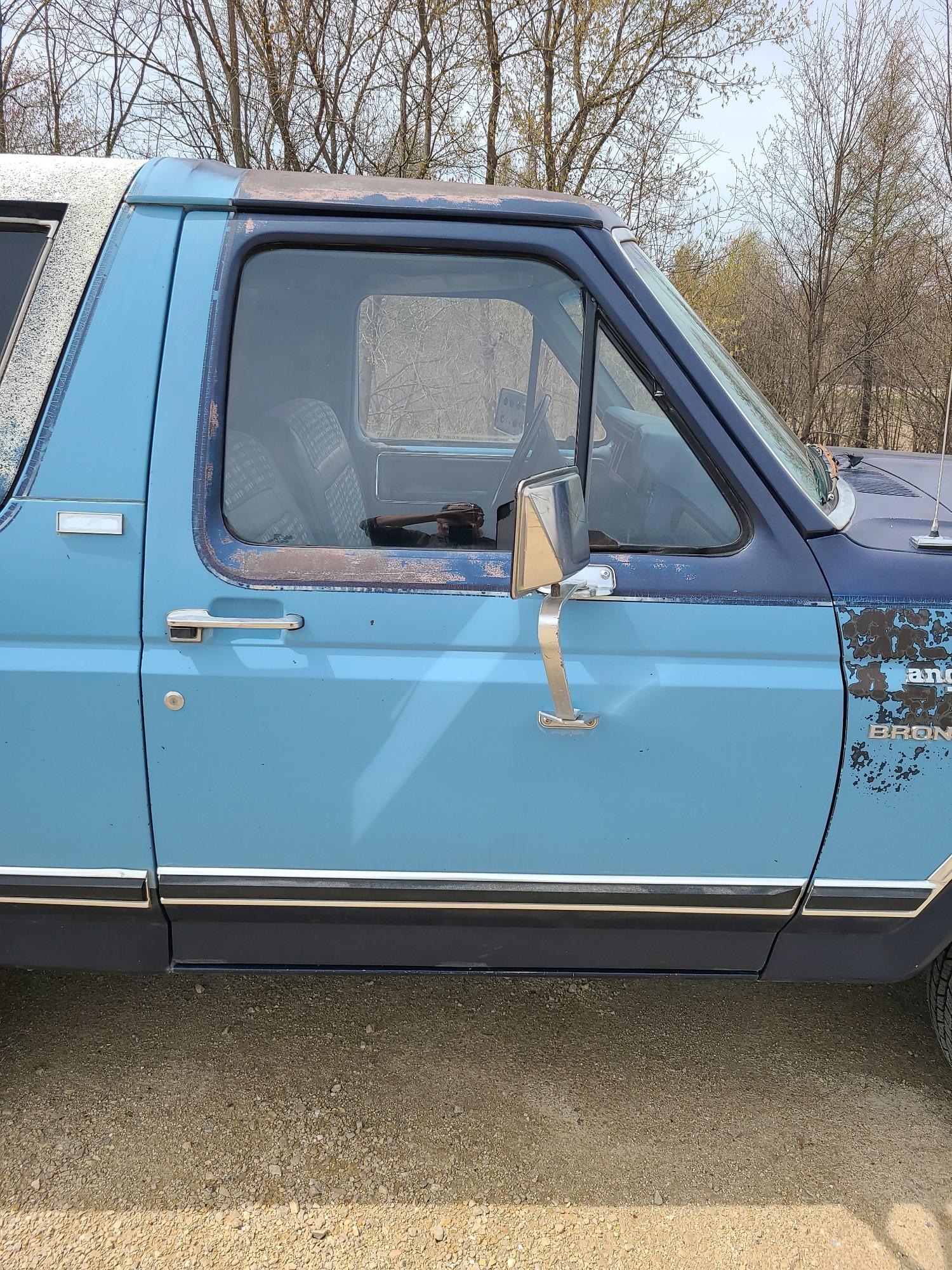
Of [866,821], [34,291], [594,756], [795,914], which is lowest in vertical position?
[795,914]

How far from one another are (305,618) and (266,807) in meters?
0.40

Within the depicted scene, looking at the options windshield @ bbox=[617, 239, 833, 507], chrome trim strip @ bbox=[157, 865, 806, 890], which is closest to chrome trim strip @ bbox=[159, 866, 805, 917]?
chrome trim strip @ bbox=[157, 865, 806, 890]

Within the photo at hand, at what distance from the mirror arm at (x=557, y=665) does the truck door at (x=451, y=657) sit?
3cm

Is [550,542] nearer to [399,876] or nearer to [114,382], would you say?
[399,876]

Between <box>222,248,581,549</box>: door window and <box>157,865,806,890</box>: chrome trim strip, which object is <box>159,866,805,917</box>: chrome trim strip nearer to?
<box>157,865,806,890</box>: chrome trim strip

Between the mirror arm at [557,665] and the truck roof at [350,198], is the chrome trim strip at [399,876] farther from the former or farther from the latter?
the truck roof at [350,198]

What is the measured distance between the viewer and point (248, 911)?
1.95 meters

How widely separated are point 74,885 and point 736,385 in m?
1.76

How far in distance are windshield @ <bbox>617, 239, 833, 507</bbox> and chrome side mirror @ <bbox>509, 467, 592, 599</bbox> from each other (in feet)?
1.90

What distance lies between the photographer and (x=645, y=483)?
1.92m

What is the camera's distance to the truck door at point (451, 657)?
180 centimetres

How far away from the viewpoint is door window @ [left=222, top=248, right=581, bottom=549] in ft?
6.11

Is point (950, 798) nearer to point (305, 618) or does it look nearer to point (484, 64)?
point (305, 618)

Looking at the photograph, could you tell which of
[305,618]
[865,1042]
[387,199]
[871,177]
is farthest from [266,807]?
[871,177]
